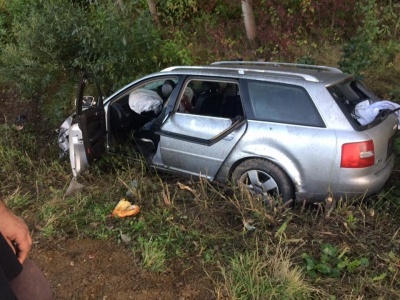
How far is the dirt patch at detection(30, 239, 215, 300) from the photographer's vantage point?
10.0 ft

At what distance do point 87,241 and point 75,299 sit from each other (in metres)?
0.67

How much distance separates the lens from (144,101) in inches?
201

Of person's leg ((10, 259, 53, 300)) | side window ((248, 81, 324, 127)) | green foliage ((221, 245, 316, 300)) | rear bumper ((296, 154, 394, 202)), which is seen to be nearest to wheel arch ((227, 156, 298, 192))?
rear bumper ((296, 154, 394, 202))

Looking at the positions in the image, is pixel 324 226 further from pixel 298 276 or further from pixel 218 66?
pixel 218 66

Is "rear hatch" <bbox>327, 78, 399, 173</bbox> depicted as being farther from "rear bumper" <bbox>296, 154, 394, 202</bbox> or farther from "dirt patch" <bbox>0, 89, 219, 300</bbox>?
"dirt patch" <bbox>0, 89, 219, 300</bbox>

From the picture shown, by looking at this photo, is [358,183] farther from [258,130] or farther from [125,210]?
[125,210]

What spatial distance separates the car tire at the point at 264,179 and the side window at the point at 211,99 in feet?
1.78

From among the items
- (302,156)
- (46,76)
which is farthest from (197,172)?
(46,76)

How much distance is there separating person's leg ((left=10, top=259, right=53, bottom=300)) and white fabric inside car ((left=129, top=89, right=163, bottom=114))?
321cm

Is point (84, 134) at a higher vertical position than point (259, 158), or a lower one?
higher

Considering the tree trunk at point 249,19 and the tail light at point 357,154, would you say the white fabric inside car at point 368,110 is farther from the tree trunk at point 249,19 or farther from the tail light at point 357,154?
the tree trunk at point 249,19

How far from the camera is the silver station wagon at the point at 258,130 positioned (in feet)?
12.9

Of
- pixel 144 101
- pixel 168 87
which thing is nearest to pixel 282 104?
pixel 168 87

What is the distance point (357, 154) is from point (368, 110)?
0.56m
